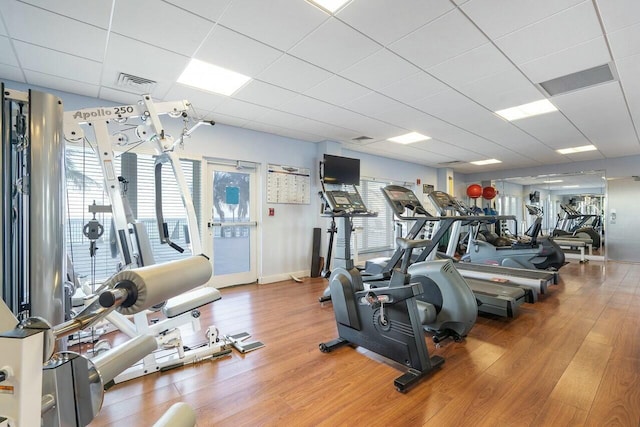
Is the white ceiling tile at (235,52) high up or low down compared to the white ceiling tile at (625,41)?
up

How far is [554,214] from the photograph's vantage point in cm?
830

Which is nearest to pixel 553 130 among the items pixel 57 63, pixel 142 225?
pixel 142 225

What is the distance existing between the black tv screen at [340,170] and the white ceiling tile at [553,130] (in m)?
2.69

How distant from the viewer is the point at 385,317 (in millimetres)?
2236

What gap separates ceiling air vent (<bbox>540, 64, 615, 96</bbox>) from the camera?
2910 millimetres

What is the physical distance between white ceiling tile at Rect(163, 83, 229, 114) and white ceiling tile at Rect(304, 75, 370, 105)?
1.09m

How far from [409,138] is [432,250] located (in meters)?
2.97

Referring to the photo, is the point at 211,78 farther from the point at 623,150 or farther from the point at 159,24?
the point at 623,150

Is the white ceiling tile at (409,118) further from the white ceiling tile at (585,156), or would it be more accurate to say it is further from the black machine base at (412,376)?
the white ceiling tile at (585,156)

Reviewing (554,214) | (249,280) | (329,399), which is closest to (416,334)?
(329,399)

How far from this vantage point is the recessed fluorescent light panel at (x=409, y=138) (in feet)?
17.2

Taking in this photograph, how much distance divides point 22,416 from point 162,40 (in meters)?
2.59

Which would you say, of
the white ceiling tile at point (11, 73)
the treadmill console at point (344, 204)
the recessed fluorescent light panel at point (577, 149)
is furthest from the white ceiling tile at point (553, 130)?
the white ceiling tile at point (11, 73)

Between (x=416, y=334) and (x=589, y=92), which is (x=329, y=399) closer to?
Result: (x=416, y=334)
